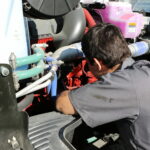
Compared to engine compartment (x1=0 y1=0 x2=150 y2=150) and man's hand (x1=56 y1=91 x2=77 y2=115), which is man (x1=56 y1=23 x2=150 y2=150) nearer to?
man's hand (x1=56 y1=91 x2=77 y2=115)

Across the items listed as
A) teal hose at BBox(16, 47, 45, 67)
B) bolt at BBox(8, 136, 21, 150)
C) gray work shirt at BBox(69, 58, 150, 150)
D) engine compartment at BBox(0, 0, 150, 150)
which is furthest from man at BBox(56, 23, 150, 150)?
bolt at BBox(8, 136, 21, 150)

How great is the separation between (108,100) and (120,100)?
0.16 ft

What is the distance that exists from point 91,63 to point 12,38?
1.25 feet

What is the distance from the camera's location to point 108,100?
3.75 feet

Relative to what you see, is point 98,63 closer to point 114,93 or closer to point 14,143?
point 114,93

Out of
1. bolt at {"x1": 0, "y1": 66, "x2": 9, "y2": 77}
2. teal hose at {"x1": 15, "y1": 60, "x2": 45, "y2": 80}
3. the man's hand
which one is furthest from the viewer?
the man's hand

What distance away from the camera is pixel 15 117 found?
896 mm

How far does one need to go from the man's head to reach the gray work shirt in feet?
0.30

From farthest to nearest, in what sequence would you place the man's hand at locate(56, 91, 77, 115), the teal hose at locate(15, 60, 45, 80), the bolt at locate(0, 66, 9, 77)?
the man's hand at locate(56, 91, 77, 115) → the teal hose at locate(15, 60, 45, 80) → the bolt at locate(0, 66, 9, 77)

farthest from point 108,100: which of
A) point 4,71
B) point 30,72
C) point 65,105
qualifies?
point 4,71

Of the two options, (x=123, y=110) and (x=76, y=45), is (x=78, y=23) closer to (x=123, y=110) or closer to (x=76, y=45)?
(x=76, y=45)

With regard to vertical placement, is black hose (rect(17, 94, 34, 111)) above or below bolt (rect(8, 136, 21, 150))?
below

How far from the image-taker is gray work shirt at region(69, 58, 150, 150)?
3.69 ft

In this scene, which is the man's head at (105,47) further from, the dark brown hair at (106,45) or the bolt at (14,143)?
the bolt at (14,143)
